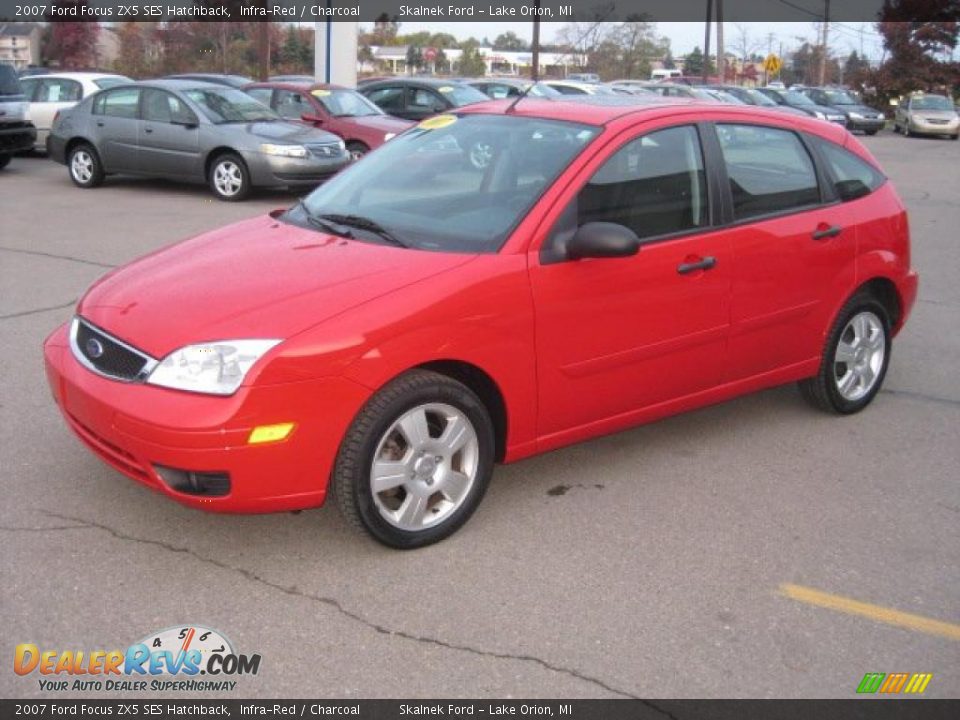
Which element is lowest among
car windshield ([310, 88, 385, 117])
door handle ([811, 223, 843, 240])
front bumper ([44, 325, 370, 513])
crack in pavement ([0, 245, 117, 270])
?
crack in pavement ([0, 245, 117, 270])

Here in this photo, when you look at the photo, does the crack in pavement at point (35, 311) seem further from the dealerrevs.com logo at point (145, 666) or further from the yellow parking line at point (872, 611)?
the yellow parking line at point (872, 611)

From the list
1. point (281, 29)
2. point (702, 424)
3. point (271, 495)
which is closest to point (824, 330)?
point (702, 424)

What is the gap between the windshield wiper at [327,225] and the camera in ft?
14.4

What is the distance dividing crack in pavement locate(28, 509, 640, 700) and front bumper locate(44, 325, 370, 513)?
29 centimetres

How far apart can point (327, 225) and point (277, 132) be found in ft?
32.2

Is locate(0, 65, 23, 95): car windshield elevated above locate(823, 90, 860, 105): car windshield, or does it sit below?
below

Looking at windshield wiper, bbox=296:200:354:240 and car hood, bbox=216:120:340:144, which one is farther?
car hood, bbox=216:120:340:144

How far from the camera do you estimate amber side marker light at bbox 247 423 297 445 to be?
345cm

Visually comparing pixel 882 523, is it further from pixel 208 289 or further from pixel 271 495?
pixel 208 289

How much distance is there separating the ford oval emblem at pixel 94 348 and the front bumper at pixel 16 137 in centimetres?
1268

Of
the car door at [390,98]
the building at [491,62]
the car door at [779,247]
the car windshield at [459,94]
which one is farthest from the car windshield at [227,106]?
the building at [491,62]

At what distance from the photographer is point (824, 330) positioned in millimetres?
5270

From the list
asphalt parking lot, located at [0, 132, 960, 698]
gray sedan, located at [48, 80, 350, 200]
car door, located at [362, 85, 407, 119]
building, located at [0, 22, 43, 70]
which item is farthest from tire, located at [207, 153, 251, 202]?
building, located at [0, 22, 43, 70]

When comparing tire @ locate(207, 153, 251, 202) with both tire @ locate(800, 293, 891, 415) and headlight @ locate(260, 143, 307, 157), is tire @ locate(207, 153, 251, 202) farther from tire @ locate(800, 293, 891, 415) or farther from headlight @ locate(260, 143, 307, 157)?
tire @ locate(800, 293, 891, 415)
